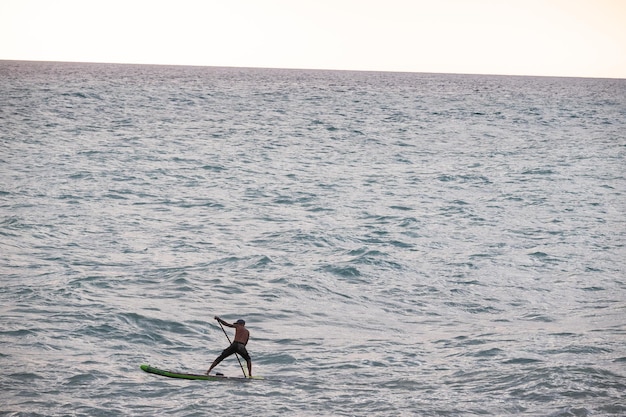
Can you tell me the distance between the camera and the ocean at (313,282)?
16344mm

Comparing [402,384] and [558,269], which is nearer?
[402,384]

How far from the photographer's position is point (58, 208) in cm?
3828

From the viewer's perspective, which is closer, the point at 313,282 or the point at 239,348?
the point at 239,348

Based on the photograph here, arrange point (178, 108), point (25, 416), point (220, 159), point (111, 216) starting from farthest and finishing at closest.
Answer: point (178, 108), point (220, 159), point (111, 216), point (25, 416)

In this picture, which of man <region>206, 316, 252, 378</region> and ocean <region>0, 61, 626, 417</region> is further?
man <region>206, 316, 252, 378</region>

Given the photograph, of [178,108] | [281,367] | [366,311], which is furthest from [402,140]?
[281,367]

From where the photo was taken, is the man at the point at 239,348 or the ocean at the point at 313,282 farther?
the man at the point at 239,348

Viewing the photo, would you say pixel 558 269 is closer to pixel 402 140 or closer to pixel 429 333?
pixel 429 333

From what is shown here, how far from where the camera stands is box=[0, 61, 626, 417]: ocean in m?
16.3

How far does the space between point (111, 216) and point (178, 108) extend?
74.7 metres

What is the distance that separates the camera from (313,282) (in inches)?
1025

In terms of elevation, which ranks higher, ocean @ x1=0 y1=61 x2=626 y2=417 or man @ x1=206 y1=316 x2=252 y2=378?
man @ x1=206 y1=316 x2=252 y2=378

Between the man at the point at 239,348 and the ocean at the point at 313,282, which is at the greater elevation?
the man at the point at 239,348

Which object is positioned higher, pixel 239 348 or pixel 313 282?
pixel 239 348
